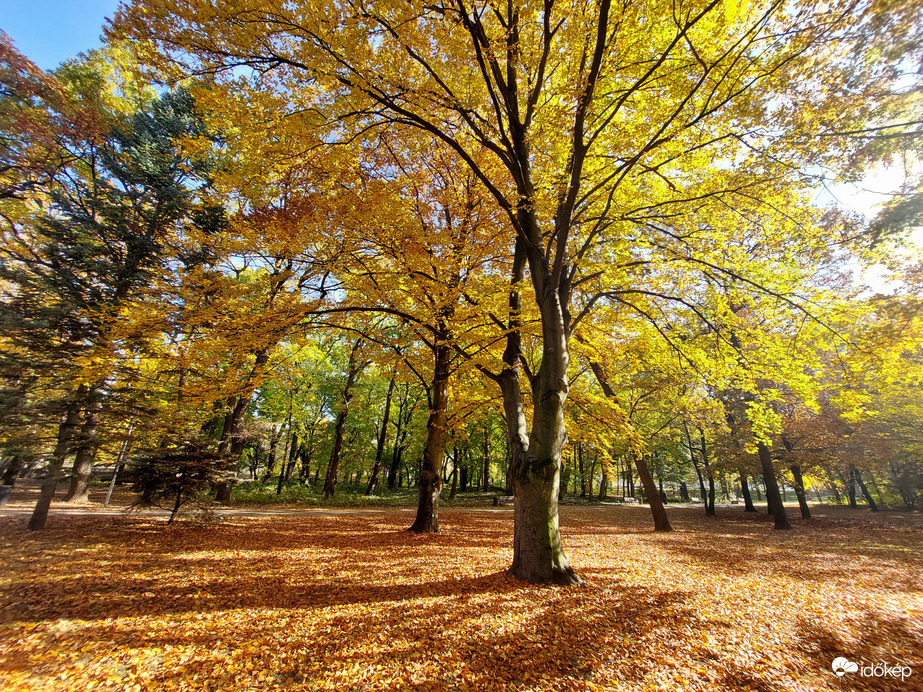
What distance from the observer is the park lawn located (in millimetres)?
3029

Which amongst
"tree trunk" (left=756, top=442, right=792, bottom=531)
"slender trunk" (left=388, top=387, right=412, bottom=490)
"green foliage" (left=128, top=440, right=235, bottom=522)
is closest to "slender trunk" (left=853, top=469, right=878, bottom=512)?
"tree trunk" (left=756, top=442, right=792, bottom=531)

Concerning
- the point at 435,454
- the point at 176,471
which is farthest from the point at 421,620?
the point at 176,471

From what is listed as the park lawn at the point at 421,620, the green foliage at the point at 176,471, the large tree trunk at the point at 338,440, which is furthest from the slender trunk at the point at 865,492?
the green foliage at the point at 176,471

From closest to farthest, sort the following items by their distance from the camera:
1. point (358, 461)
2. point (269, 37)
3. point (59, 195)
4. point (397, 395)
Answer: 1. point (269, 37)
2. point (59, 195)
3. point (358, 461)
4. point (397, 395)

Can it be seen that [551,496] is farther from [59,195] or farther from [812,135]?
[59,195]

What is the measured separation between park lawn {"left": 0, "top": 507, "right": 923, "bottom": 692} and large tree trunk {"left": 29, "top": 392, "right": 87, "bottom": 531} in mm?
473

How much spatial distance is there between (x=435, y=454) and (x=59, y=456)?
8.47 meters

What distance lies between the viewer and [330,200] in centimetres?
693

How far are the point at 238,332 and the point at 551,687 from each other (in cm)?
681

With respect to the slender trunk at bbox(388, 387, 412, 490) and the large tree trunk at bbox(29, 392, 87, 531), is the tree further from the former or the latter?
the slender trunk at bbox(388, 387, 412, 490)

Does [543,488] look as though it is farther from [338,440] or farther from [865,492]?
[865,492]

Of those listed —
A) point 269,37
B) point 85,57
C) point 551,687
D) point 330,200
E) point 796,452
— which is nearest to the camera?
point 551,687

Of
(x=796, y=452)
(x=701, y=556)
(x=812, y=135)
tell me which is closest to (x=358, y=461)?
(x=701, y=556)

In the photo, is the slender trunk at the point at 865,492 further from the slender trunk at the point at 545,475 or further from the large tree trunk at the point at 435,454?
the slender trunk at the point at 545,475
